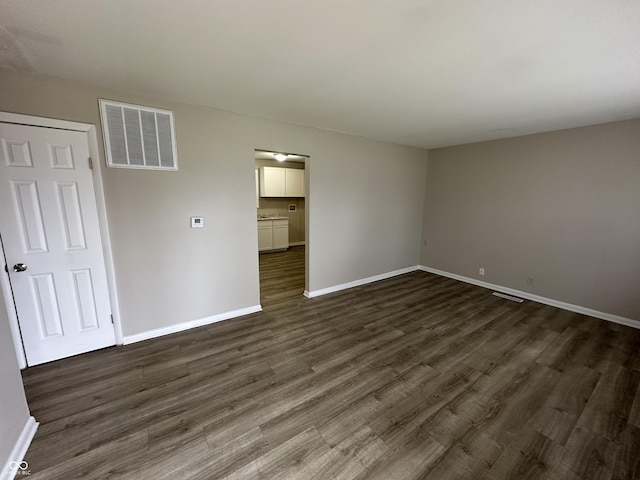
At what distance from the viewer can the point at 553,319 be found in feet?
10.9

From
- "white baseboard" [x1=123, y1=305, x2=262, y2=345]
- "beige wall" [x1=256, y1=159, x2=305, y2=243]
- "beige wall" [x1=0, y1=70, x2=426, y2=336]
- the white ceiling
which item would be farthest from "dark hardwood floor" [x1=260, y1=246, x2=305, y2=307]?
the white ceiling

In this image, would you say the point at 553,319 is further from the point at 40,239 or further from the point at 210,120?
the point at 40,239

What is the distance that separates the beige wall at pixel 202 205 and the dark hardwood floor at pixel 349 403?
50 centimetres

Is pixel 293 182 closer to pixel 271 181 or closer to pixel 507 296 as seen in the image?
pixel 271 181

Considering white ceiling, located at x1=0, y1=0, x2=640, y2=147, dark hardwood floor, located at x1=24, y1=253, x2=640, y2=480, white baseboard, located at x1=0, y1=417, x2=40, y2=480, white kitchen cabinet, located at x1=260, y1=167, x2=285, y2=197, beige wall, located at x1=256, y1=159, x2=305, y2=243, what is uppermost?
white ceiling, located at x1=0, y1=0, x2=640, y2=147

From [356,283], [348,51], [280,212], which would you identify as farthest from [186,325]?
[280,212]

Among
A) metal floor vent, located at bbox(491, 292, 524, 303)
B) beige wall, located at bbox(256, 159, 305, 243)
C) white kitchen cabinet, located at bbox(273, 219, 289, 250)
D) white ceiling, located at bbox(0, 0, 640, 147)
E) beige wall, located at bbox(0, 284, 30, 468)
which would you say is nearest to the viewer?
white ceiling, located at bbox(0, 0, 640, 147)

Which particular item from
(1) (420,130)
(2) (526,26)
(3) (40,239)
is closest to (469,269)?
(1) (420,130)

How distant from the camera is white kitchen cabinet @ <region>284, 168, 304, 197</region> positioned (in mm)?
6910

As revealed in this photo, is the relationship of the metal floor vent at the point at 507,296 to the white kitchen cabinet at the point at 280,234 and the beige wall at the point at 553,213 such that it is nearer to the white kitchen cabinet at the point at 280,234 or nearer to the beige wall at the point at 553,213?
the beige wall at the point at 553,213

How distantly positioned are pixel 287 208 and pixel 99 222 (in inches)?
205

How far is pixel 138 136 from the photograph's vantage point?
2.50m

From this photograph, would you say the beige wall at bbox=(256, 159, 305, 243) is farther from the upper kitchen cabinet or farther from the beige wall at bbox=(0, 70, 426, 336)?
the beige wall at bbox=(0, 70, 426, 336)

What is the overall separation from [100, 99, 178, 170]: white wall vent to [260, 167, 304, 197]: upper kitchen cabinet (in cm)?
396
